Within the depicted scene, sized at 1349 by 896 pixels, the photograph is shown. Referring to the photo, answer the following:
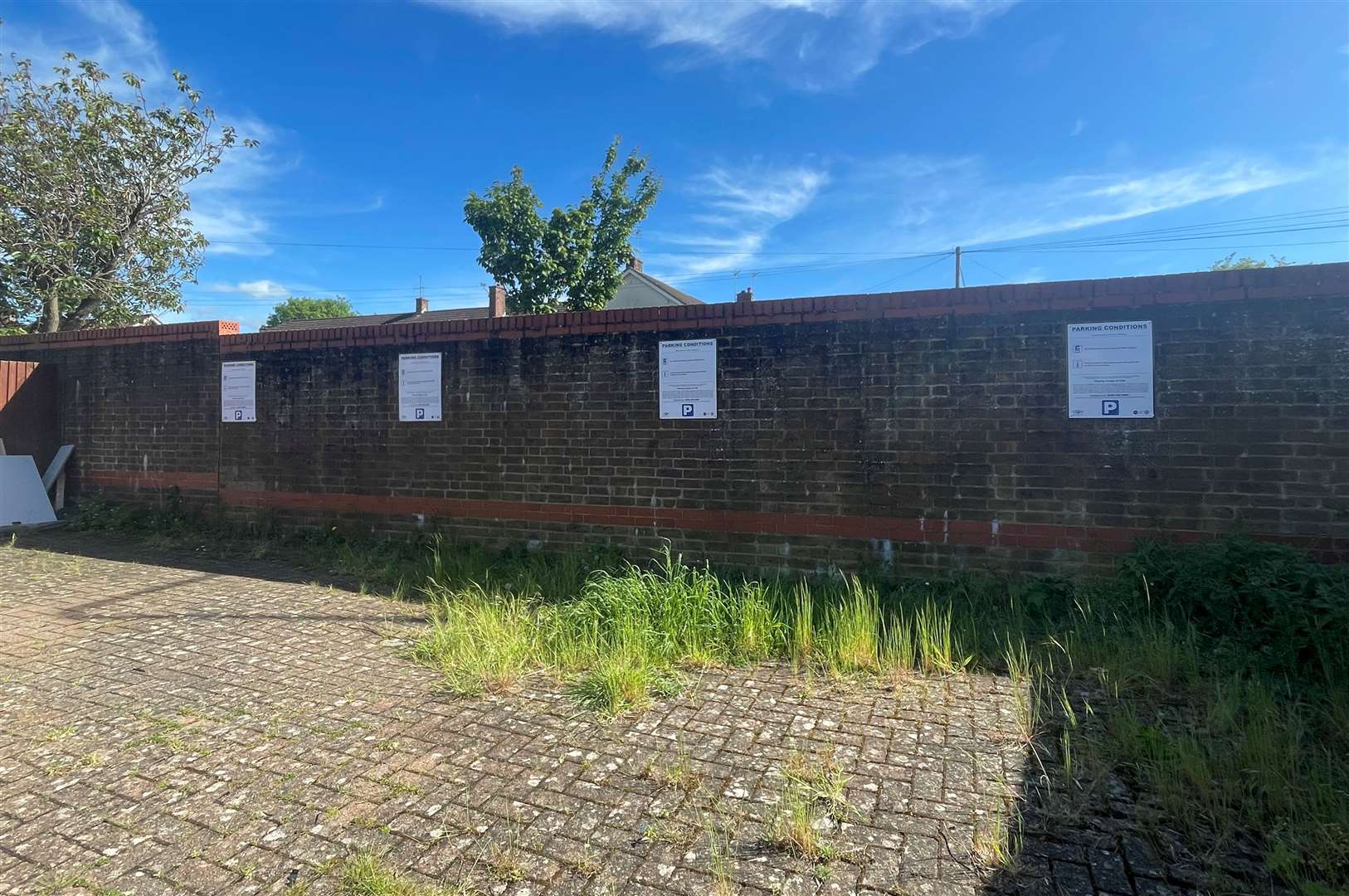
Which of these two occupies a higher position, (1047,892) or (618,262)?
(618,262)

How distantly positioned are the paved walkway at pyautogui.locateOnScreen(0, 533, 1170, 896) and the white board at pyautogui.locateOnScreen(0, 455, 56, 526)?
20.0 ft

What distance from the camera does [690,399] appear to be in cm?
657

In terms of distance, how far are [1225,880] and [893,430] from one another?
3918 millimetres

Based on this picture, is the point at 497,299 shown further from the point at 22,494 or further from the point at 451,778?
the point at 451,778

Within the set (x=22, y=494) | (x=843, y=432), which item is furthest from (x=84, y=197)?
(x=843, y=432)

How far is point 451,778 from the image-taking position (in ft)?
10.2

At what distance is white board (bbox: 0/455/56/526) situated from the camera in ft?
30.7

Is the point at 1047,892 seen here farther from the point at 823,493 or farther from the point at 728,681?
the point at 823,493

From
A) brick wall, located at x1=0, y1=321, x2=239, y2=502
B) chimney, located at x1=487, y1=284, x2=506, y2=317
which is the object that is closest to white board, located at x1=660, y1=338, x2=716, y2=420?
brick wall, located at x1=0, y1=321, x2=239, y2=502

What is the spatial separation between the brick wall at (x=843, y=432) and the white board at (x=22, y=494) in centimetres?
296

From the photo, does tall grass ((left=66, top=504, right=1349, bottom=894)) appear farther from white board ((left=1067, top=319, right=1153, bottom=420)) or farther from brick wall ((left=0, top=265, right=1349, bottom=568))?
white board ((left=1067, top=319, right=1153, bottom=420))

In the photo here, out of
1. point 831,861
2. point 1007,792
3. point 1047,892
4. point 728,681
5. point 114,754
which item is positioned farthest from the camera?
point 728,681

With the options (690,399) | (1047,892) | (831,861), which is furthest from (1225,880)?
(690,399)

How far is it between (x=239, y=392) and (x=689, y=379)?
18.4ft
